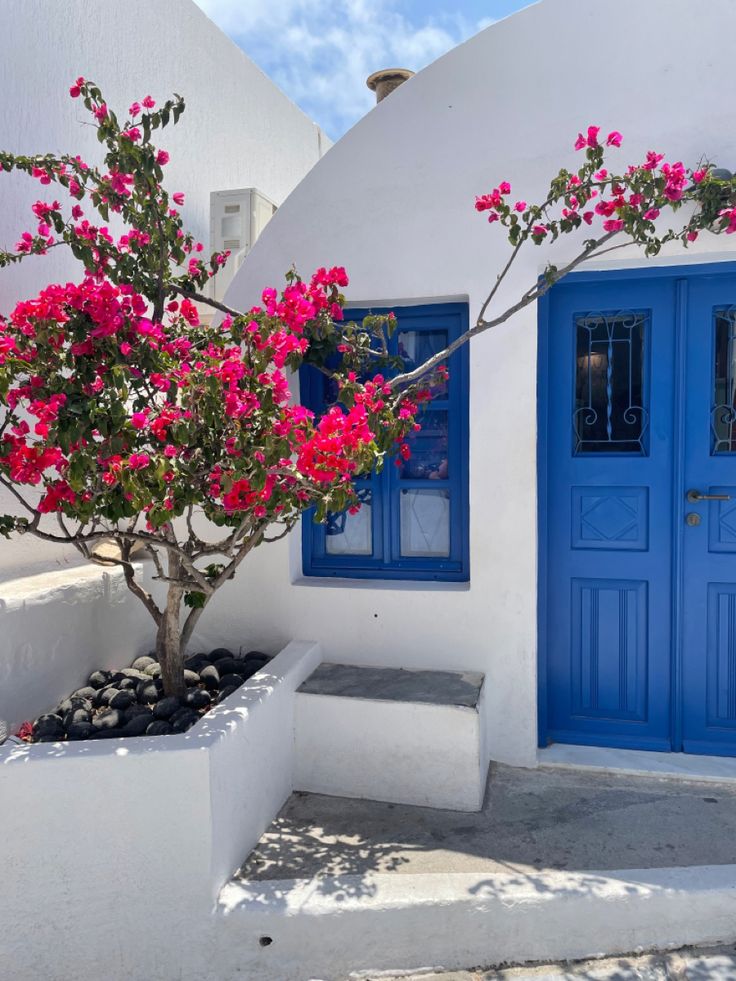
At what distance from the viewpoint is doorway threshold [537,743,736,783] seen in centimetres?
360

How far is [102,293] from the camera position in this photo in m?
2.64

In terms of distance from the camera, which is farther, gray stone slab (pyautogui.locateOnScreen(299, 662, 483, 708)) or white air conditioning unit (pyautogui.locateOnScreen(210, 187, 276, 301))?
white air conditioning unit (pyautogui.locateOnScreen(210, 187, 276, 301))

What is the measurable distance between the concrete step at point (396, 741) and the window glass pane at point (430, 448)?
104 centimetres

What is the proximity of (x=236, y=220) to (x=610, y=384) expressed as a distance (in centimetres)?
275

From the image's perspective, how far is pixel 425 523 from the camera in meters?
4.15

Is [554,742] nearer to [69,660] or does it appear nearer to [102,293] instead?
[69,660]

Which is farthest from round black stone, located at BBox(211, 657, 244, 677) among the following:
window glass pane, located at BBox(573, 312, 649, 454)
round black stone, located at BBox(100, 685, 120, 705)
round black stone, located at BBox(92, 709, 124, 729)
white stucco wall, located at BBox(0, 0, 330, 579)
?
window glass pane, located at BBox(573, 312, 649, 454)

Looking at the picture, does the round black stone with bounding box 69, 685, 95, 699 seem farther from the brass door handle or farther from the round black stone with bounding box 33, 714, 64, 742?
the brass door handle

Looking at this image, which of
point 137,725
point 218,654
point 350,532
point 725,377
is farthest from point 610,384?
point 137,725

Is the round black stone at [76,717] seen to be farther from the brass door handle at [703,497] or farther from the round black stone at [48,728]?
the brass door handle at [703,497]

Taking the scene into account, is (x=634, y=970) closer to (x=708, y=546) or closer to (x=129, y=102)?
(x=708, y=546)

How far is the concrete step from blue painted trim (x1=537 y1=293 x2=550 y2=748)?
1.22ft

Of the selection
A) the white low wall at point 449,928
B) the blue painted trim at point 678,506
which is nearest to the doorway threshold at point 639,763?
the blue painted trim at point 678,506

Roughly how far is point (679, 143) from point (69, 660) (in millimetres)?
3627
